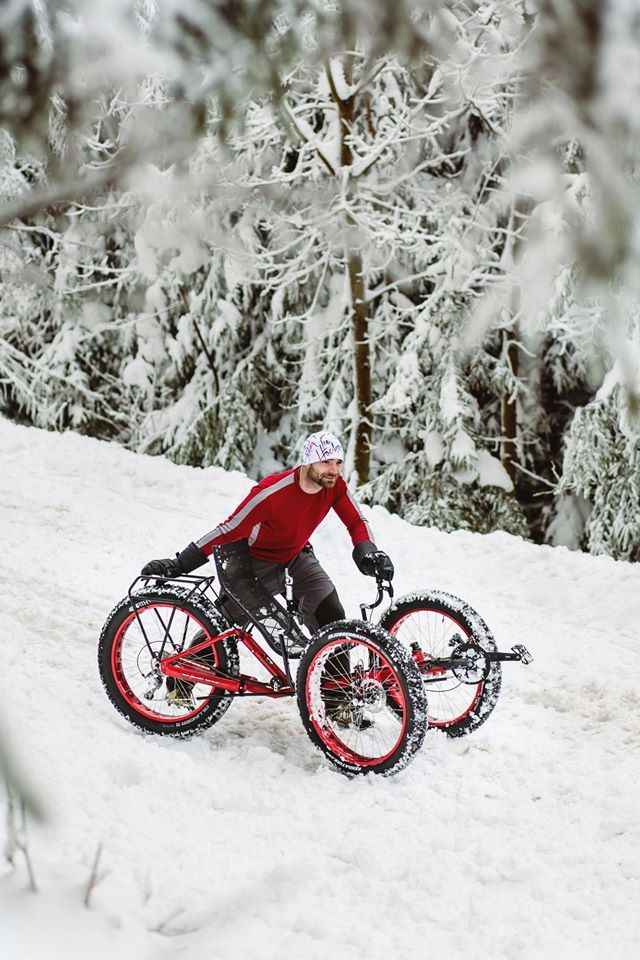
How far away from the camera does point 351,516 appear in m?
4.82

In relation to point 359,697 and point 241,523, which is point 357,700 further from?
point 241,523

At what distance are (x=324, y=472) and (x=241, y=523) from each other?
494mm

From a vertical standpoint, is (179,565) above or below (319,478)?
below

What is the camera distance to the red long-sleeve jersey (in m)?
4.48

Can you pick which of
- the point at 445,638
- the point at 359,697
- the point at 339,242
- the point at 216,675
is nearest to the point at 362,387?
the point at 445,638

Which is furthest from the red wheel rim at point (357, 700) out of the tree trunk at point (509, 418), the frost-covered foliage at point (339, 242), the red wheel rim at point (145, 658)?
the tree trunk at point (509, 418)

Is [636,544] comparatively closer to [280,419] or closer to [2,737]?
[280,419]

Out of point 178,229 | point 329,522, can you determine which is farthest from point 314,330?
point 178,229

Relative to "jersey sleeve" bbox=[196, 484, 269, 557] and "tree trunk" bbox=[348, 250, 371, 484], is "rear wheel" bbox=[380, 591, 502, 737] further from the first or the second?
"tree trunk" bbox=[348, 250, 371, 484]

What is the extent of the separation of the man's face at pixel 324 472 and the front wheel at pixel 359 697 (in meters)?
0.74

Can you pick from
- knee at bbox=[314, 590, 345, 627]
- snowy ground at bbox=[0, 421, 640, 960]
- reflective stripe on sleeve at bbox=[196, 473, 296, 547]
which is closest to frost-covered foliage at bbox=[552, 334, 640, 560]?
snowy ground at bbox=[0, 421, 640, 960]

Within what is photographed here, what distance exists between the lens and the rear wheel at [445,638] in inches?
179

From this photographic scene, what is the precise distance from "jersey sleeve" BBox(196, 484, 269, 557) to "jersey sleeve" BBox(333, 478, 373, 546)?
0.47m

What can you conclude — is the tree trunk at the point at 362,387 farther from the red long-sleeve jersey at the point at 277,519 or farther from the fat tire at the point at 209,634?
the fat tire at the point at 209,634
